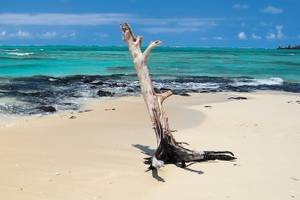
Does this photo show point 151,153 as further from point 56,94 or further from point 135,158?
point 56,94

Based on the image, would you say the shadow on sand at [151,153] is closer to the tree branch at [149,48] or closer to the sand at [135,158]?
the sand at [135,158]

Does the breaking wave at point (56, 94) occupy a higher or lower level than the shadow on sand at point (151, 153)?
higher

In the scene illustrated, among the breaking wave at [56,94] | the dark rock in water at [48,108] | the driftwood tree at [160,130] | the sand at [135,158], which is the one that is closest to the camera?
the sand at [135,158]

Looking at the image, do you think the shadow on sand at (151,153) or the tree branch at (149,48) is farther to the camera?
the tree branch at (149,48)

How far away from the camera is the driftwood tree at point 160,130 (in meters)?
8.12

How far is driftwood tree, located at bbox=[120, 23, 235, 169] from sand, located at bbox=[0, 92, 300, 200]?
17cm

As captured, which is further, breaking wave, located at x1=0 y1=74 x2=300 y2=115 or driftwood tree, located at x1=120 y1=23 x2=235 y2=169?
breaking wave, located at x1=0 y1=74 x2=300 y2=115

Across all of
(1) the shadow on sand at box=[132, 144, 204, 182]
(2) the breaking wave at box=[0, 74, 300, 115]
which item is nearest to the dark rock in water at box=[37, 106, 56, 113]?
(2) the breaking wave at box=[0, 74, 300, 115]

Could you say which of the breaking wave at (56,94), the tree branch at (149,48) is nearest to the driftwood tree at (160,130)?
the tree branch at (149,48)

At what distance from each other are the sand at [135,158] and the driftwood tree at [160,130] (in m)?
0.17

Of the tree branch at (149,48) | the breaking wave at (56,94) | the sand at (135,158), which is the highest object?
the breaking wave at (56,94)

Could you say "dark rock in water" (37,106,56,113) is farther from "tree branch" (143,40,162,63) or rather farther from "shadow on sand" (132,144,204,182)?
"tree branch" (143,40,162,63)

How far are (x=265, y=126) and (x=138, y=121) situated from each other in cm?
338

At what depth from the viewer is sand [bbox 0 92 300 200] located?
6668 millimetres
